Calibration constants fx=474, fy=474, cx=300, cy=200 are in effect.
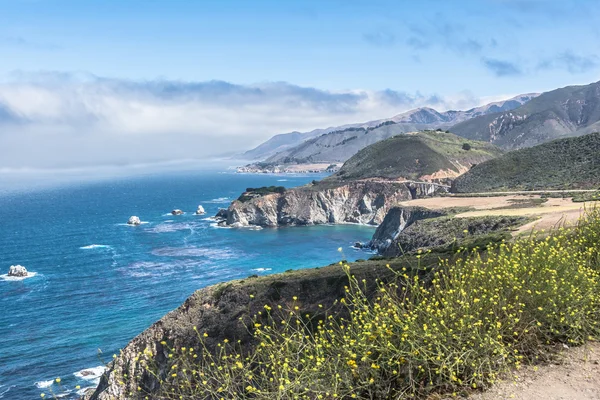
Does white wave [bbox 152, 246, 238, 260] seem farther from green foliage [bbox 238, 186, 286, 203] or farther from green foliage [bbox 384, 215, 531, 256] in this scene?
green foliage [bbox 238, 186, 286, 203]

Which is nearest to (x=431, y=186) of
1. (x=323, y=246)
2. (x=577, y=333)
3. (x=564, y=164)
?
(x=564, y=164)

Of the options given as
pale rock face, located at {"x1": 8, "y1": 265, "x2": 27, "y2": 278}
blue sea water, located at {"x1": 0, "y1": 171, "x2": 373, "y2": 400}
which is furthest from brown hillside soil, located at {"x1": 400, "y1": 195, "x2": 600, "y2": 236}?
pale rock face, located at {"x1": 8, "y1": 265, "x2": 27, "y2": 278}

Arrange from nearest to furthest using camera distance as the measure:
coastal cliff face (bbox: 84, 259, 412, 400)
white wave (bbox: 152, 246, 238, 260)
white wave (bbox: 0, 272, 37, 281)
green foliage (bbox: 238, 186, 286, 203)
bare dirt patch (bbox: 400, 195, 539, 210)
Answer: coastal cliff face (bbox: 84, 259, 412, 400) < white wave (bbox: 0, 272, 37, 281) < bare dirt patch (bbox: 400, 195, 539, 210) < white wave (bbox: 152, 246, 238, 260) < green foliage (bbox: 238, 186, 286, 203)

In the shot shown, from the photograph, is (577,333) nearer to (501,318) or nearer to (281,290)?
(501,318)

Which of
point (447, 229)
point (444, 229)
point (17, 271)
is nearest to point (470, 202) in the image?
point (444, 229)

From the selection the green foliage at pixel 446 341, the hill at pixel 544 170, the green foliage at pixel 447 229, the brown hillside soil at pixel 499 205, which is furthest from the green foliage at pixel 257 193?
the green foliage at pixel 446 341
